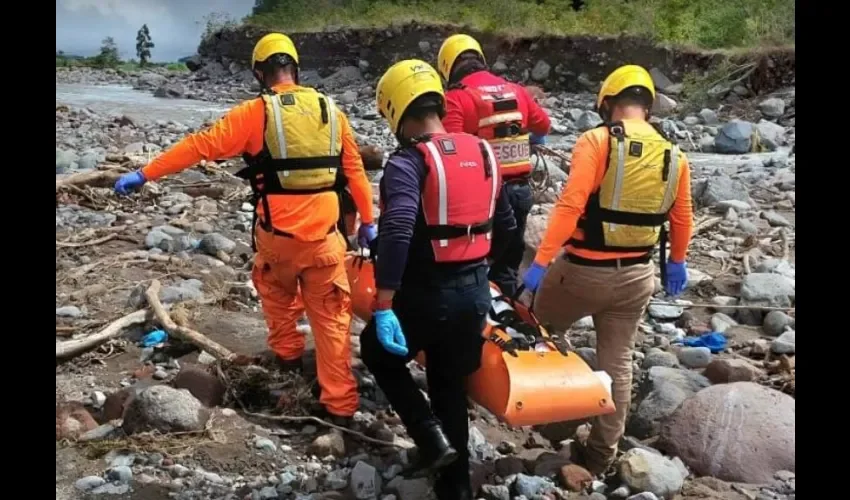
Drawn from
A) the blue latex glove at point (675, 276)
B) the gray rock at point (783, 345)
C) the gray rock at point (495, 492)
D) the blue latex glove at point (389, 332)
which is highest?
the blue latex glove at point (675, 276)

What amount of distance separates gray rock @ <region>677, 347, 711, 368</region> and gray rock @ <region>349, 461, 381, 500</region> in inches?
104

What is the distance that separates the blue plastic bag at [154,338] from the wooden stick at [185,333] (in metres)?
0.05

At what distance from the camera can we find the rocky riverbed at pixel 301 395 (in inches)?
153

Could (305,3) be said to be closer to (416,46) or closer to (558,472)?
(416,46)

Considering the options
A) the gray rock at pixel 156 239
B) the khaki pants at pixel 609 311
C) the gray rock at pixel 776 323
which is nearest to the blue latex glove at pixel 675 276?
the khaki pants at pixel 609 311

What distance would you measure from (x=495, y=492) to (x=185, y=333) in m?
2.40

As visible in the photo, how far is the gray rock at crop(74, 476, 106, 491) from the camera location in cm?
367

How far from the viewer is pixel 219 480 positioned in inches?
150

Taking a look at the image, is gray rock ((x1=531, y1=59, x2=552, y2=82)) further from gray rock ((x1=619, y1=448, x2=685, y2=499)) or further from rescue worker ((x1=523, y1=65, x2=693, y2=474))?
gray rock ((x1=619, y1=448, x2=685, y2=499))

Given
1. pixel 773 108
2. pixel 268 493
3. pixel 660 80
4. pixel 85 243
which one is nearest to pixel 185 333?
pixel 268 493

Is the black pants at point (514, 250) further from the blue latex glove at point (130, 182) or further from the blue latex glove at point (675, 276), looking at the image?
the blue latex glove at point (130, 182)

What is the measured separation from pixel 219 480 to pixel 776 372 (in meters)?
3.63
